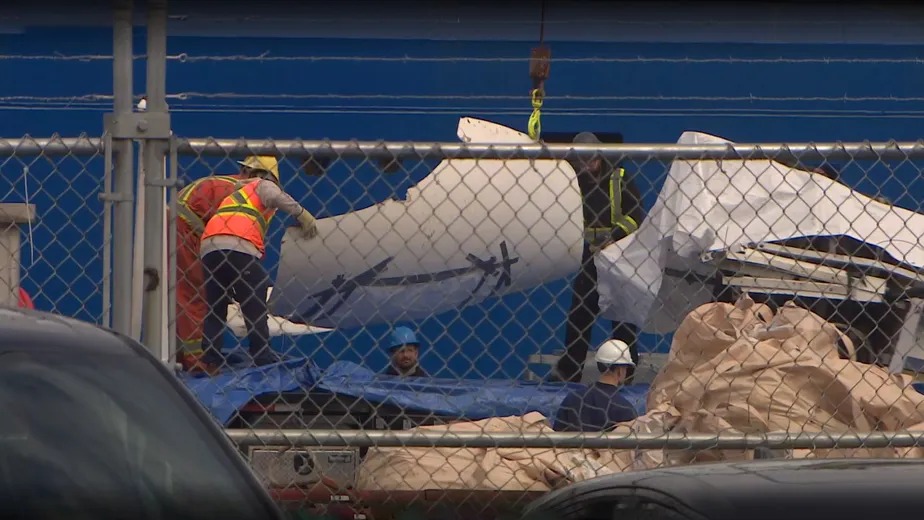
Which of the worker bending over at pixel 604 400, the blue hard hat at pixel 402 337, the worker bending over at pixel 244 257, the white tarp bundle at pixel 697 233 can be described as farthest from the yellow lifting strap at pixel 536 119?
the worker bending over at pixel 244 257

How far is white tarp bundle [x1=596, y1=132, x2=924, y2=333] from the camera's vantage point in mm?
5215

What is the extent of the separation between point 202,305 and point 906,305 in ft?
9.92

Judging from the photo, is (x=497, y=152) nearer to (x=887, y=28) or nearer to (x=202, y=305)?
(x=202, y=305)

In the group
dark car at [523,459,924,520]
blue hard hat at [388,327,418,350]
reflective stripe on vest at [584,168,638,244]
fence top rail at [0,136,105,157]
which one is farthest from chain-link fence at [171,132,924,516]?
blue hard hat at [388,327,418,350]

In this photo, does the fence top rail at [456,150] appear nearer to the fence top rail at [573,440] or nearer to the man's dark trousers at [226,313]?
the man's dark trousers at [226,313]

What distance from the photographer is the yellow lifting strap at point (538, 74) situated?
35.2 feet

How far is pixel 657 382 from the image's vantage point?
5051 mm

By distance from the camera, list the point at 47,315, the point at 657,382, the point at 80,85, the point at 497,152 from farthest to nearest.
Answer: the point at 80,85, the point at 657,382, the point at 497,152, the point at 47,315

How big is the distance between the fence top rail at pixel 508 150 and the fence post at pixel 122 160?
0.16 meters

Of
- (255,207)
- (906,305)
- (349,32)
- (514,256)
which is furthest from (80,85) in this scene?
(906,305)

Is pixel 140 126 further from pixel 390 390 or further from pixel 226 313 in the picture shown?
pixel 390 390

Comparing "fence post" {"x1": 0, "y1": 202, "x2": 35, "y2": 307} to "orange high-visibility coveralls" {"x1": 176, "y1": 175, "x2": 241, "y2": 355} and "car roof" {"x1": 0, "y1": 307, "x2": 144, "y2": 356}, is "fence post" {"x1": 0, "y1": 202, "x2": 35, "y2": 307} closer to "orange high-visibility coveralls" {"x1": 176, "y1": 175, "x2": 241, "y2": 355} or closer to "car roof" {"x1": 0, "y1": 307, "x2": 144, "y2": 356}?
"orange high-visibility coveralls" {"x1": 176, "y1": 175, "x2": 241, "y2": 355}

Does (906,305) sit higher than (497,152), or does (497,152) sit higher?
(497,152)

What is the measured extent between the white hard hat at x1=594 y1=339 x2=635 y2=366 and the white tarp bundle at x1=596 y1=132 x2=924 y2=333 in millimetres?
314
